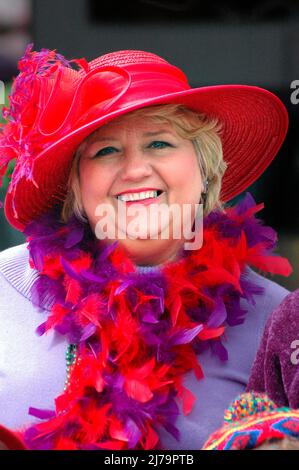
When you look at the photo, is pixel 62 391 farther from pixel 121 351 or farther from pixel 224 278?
pixel 224 278

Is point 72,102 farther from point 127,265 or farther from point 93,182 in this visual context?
point 127,265

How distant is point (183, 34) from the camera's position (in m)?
2.57

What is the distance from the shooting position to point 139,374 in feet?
5.66

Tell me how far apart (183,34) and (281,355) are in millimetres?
1437

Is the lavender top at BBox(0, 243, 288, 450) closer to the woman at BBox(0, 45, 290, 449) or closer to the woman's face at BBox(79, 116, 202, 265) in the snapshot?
the woman at BBox(0, 45, 290, 449)

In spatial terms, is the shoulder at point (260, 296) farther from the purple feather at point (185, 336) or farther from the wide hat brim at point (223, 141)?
the wide hat brim at point (223, 141)

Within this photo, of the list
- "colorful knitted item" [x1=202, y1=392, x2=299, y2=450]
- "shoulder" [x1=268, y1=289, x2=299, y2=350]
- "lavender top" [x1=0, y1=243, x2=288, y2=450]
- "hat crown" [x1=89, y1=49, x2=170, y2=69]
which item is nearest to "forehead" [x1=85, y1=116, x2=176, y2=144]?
"hat crown" [x1=89, y1=49, x2=170, y2=69]

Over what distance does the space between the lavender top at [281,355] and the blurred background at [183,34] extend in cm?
126

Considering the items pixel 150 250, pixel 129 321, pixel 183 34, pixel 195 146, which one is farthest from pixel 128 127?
pixel 183 34
